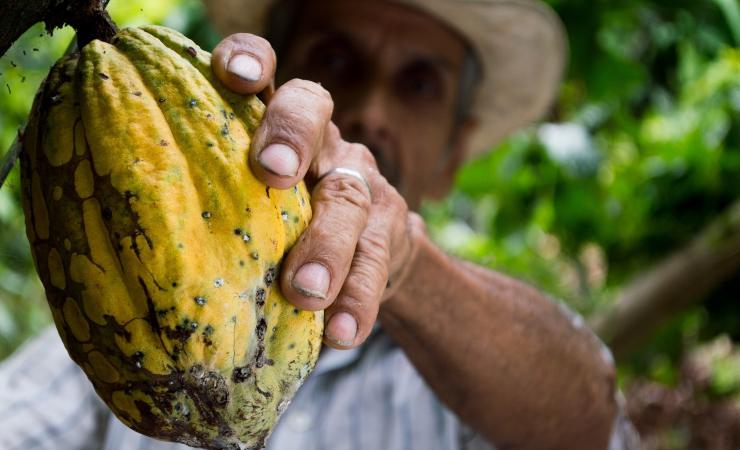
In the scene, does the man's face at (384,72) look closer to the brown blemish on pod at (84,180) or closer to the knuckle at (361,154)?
the knuckle at (361,154)

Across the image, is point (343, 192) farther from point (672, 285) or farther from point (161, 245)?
point (672, 285)

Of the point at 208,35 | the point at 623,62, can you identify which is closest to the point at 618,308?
the point at 623,62

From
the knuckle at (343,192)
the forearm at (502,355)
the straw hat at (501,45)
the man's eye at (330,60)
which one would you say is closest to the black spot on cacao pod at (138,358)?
the knuckle at (343,192)

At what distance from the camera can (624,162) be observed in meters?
3.18

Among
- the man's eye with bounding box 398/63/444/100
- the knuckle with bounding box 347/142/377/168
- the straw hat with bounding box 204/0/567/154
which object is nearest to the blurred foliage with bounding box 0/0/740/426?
the straw hat with bounding box 204/0/567/154

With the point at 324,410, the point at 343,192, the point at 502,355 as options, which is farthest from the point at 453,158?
the point at 343,192

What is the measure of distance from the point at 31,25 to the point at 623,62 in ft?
7.36

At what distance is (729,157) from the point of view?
8.76ft

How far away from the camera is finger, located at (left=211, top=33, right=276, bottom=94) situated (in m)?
0.70

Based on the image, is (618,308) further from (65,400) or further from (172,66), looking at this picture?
(172,66)

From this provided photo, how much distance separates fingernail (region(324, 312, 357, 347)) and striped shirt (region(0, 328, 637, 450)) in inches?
41.6

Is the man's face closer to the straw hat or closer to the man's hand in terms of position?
the straw hat

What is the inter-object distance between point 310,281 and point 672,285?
216 centimetres

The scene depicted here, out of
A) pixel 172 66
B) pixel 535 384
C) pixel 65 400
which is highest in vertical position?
pixel 172 66
